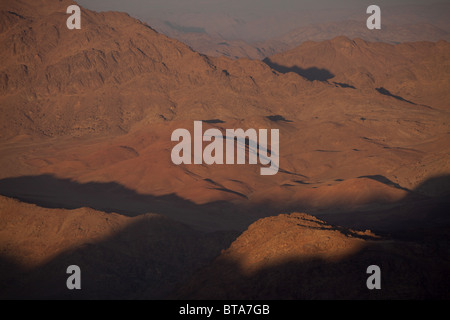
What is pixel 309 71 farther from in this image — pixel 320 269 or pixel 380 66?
pixel 320 269

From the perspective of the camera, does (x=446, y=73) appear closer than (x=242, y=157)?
No

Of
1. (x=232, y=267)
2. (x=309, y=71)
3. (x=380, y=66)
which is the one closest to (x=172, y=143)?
(x=232, y=267)

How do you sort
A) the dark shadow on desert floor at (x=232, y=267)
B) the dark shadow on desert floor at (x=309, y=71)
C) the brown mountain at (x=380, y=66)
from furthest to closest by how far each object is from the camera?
the dark shadow on desert floor at (x=309, y=71), the brown mountain at (x=380, y=66), the dark shadow on desert floor at (x=232, y=267)

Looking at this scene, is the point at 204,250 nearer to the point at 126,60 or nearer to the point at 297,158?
the point at 297,158

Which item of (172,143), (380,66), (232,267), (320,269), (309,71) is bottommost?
(320,269)

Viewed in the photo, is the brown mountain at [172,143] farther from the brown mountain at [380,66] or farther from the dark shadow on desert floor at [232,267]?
the brown mountain at [380,66]

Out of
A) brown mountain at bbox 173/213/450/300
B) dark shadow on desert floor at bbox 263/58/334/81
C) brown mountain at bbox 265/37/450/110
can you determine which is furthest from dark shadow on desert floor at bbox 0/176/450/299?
dark shadow on desert floor at bbox 263/58/334/81

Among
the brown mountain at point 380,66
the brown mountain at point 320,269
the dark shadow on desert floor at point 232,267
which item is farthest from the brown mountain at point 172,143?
the brown mountain at point 320,269

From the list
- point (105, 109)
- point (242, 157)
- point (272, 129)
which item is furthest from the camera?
point (105, 109)
